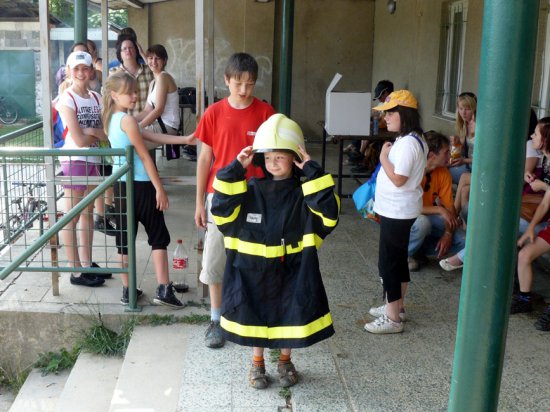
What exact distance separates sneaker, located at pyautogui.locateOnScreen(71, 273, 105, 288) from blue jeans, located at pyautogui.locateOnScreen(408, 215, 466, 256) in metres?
2.31

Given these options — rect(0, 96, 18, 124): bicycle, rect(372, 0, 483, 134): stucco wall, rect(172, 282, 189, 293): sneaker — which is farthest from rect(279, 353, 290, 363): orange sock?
rect(0, 96, 18, 124): bicycle

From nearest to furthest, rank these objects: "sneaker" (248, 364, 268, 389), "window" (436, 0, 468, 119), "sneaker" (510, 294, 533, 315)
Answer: "sneaker" (248, 364, 268, 389)
"sneaker" (510, 294, 533, 315)
"window" (436, 0, 468, 119)

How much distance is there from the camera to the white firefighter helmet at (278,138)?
2959 mm

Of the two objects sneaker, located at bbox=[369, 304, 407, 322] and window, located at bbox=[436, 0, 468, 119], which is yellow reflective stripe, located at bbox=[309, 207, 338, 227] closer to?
sneaker, located at bbox=[369, 304, 407, 322]

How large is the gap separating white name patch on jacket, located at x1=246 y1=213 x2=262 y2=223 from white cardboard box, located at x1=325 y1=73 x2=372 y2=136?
4.13 meters

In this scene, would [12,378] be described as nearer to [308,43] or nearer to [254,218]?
[254,218]

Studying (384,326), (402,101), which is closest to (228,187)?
(402,101)

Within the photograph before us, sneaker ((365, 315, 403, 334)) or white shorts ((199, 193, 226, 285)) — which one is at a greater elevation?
white shorts ((199, 193, 226, 285))

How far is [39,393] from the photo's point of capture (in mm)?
4199

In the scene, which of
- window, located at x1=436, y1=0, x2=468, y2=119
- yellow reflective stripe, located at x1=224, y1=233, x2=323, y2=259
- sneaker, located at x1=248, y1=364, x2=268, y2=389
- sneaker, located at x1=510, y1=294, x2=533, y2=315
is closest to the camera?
yellow reflective stripe, located at x1=224, y1=233, x2=323, y2=259

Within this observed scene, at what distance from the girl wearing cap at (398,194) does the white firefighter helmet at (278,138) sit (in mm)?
821

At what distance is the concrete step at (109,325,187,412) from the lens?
3273mm

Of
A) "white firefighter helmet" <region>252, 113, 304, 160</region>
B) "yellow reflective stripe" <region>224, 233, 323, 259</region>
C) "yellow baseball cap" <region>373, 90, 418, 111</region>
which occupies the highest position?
"yellow baseball cap" <region>373, 90, 418, 111</region>

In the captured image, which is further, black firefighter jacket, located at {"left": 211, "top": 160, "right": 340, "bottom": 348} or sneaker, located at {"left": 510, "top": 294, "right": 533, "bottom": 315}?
sneaker, located at {"left": 510, "top": 294, "right": 533, "bottom": 315}
